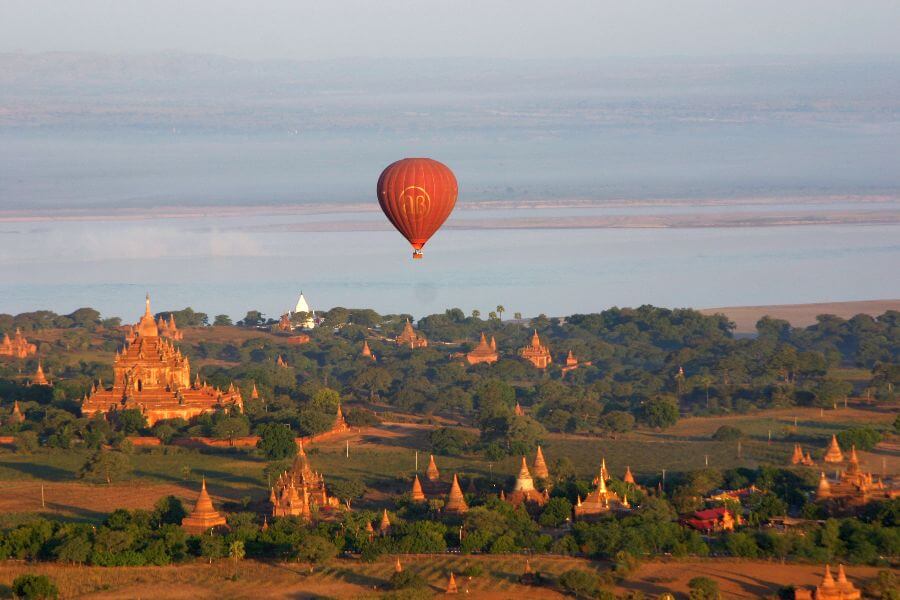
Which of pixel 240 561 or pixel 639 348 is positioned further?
pixel 639 348

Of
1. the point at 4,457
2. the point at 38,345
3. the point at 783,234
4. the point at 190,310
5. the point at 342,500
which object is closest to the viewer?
the point at 342,500

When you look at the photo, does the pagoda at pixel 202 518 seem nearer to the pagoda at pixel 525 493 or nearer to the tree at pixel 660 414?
the pagoda at pixel 525 493

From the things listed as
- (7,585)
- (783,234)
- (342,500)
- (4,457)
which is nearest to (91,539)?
(7,585)

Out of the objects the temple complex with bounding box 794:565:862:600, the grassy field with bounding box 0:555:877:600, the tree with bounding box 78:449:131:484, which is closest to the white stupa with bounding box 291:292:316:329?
the tree with bounding box 78:449:131:484

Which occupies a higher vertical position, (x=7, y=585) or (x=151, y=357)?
(x=151, y=357)

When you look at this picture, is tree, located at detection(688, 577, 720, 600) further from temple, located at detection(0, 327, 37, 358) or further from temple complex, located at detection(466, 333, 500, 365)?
temple, located at detection(0, 327, 37, 358)

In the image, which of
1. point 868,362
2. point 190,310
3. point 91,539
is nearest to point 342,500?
point 91,539

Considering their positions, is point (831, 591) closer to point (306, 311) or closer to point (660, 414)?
point (660, 414)

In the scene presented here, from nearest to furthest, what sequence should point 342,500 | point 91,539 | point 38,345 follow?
point 91,539
point 342,500
point 38,345

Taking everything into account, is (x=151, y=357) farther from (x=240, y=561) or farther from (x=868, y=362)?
(x=868, y=362)
